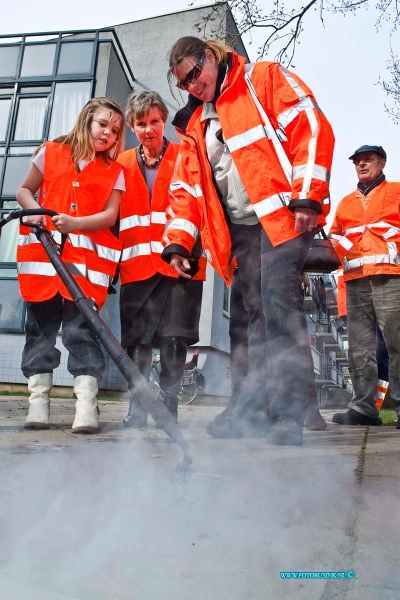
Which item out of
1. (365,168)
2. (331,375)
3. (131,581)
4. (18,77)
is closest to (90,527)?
(131,581)

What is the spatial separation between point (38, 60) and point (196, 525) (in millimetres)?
13976

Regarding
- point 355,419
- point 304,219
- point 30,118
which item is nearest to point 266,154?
point 304,219

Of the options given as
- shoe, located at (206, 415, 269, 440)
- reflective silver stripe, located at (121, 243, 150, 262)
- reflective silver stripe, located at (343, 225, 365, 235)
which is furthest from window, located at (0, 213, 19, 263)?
shoe, located at (206, 415, 269, 440)

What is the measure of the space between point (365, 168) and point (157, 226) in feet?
5.89

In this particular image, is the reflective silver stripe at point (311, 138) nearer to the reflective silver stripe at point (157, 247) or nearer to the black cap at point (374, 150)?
the reflective silver stripe at point (157, 247)

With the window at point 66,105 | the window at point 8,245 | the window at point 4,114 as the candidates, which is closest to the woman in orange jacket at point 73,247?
the window at point 8,245

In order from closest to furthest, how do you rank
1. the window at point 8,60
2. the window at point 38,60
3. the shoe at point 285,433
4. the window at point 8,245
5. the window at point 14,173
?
the shoe at point 285,433, the window at point 8,245, the window at point 14,173, the window at point 38,60, the window at point 8,60

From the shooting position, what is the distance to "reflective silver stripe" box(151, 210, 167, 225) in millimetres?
3205

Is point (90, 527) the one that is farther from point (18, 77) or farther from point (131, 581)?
point (18, 77)

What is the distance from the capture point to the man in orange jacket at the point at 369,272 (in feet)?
12.7

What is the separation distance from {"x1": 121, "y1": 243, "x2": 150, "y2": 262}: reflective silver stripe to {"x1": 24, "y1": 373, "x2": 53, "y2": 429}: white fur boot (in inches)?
29.5

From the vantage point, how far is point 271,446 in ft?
7.15

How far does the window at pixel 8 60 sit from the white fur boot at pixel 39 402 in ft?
41.0

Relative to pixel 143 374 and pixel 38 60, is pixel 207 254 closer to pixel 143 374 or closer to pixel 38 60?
pixel 143 374
